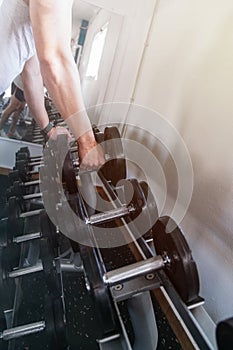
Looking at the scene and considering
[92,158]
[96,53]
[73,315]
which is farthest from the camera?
[96,53]

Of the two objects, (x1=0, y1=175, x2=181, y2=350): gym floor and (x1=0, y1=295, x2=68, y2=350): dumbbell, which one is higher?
(x1=0, y1=295, x2=68, y2=350): dumbbell

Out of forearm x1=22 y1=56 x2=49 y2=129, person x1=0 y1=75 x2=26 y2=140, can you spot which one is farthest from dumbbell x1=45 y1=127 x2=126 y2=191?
person x1=0 y1=75 x2=26 y2=140

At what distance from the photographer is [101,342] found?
0.52 meters

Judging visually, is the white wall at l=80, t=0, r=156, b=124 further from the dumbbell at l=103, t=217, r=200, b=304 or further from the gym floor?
the dumbbell at l=103, t=217, r=200, b=304

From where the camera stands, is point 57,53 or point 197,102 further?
point 197,102

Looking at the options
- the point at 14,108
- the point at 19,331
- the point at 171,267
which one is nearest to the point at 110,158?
the point at 171,267

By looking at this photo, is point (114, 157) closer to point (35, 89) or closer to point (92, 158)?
point (92, 158)

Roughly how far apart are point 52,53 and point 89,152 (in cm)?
29

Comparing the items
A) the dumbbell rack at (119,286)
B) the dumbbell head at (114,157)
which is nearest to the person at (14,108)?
the dumbbell head at (114,157)

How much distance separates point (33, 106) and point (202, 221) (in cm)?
101

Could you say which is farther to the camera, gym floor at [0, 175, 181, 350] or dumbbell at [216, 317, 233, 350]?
gym floor at [0, 175, 181, 350]

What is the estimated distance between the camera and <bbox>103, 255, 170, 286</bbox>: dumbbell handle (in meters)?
0.53

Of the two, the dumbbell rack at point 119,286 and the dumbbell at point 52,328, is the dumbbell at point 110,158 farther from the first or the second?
the dumbbell at point 52,328

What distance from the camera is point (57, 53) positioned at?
706mm
